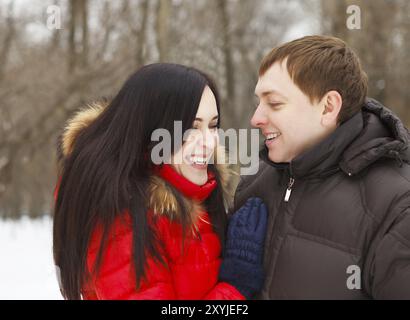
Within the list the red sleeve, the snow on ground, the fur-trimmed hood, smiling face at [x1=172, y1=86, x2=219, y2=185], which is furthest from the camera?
the snow on ground

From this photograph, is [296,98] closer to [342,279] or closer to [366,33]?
[342,279]

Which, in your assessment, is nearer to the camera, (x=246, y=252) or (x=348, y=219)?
(x=348, y=219)

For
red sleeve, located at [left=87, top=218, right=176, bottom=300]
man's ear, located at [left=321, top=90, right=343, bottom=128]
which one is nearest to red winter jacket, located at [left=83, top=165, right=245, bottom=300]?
red sleeve, located at [left=87, top=218, right=176, bottom=300]

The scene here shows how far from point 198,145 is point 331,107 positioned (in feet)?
1.63

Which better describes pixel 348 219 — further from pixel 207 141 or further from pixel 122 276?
pixel 122 276

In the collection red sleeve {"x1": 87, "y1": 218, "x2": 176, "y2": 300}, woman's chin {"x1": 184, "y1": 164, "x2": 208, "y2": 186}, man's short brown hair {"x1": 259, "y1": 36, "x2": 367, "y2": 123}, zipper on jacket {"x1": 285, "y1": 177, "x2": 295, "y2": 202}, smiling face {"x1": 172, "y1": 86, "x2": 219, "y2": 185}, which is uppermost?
man's short brown hair {"x1": 259, "y1": 36, "x2": 367, "y2": 123}

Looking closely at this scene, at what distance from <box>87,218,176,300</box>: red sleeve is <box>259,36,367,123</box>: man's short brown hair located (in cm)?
81

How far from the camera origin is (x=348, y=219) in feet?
5.84

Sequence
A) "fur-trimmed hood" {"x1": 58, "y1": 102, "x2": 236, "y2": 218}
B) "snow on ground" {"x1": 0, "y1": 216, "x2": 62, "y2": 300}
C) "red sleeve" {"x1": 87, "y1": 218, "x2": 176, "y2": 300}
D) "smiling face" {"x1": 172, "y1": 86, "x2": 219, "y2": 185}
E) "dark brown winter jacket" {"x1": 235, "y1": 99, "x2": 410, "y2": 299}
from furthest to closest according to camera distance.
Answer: "snow on ground" {"x1": 0, "y1": 216, "x2": 62, "y2": 300}
"smiling face" {"x1": 172, "y1": 86, "x2": 219, "y2": 185}
"fur-trimmed hood" {"x1": 58, "y1": 102, "x2": 236, "y2": 218}
"red sleeve" {"x1": 87, "y1": 218, "x2": 176, "y2": 300}
"dark brown winter jacket" {"x1": 235, "y1": 99, "x2": 410, "y2": 299}

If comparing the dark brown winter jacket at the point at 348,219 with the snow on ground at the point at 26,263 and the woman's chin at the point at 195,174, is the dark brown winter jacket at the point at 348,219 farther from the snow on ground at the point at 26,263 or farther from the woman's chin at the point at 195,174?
the snow on ground at the point at 26,263

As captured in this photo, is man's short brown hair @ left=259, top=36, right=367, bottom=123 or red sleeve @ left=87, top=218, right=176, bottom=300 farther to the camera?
man's short brown hair @ left=259, top=36, right=367, bottom=123

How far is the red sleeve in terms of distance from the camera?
1779 millimetres

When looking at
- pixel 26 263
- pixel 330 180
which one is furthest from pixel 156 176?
pixel 26 263

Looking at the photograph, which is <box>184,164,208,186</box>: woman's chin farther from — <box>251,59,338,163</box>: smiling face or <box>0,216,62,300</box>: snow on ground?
<box>0,216,62,300</box>: snow on ground
